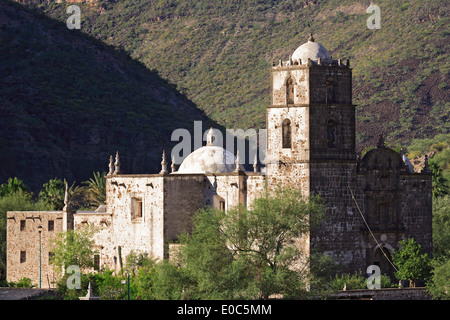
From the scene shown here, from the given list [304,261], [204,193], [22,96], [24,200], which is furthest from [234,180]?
[22,96]

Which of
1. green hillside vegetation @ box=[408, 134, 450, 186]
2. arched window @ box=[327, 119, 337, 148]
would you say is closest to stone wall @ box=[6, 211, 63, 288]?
arched window @ box=[327, 119, 337, 148]

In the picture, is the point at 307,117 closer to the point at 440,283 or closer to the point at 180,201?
the point at 180,201

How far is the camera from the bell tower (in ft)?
219

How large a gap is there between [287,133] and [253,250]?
305 inches

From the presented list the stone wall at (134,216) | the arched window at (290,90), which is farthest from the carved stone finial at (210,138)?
the arched window at (290,90)

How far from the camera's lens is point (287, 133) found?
223 ft

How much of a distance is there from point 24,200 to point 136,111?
36122mm

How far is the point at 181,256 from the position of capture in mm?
65625

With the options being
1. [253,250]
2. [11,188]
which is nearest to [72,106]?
[11,188]

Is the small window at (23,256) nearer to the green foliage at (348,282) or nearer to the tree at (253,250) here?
the tree at (253,250)

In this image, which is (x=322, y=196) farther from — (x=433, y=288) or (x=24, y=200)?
(x=24, y=200)

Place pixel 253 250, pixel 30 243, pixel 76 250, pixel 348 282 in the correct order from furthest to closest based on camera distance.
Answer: pixel 30 243 → pixel 76 250 → pixel 348 282 → pixel 253 250

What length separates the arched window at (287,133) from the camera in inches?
2665

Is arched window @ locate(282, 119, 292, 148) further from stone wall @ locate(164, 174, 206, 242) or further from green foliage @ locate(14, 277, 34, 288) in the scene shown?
green foliage @ locate(14, 277, 34, 288)
